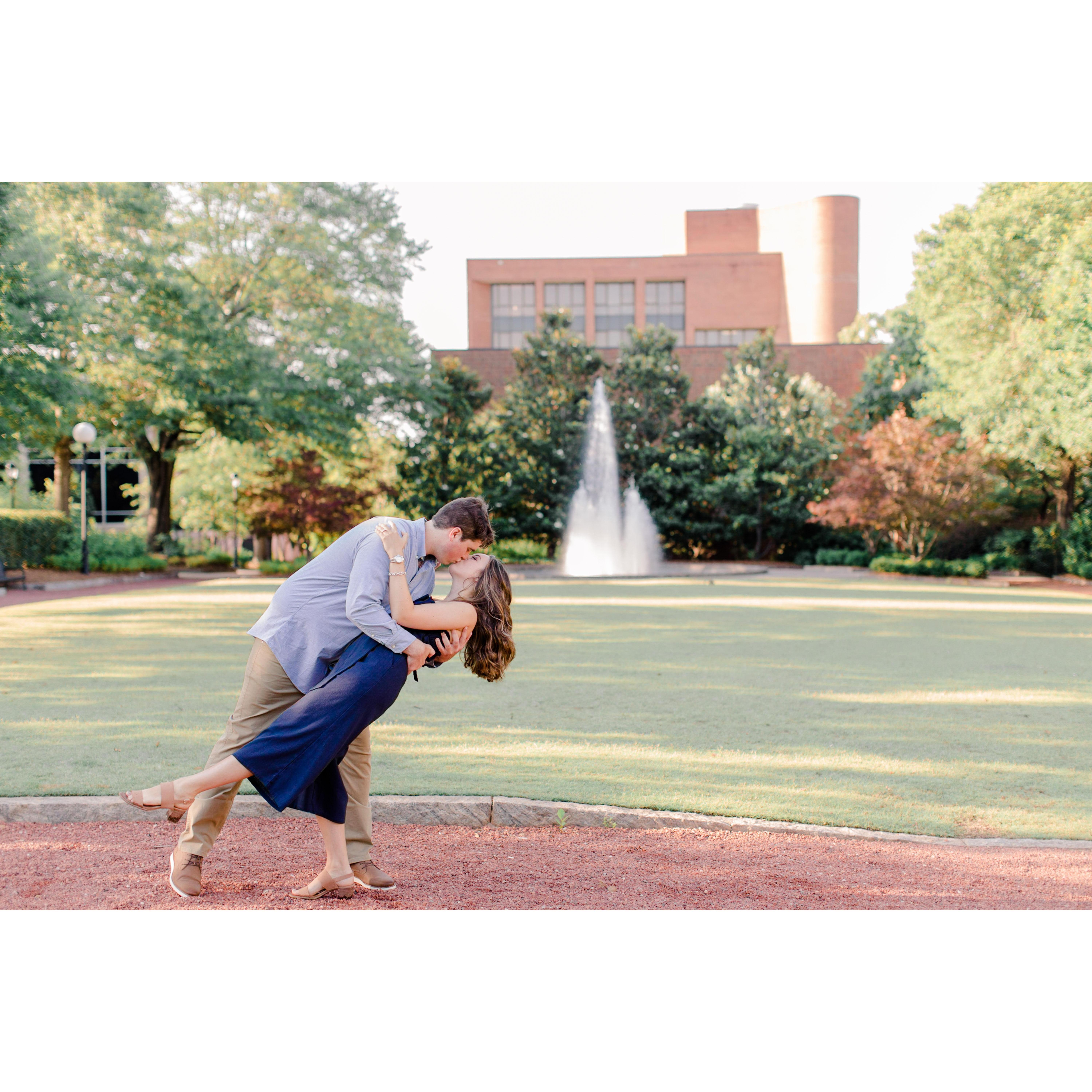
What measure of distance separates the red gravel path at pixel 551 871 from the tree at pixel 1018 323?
22568mm

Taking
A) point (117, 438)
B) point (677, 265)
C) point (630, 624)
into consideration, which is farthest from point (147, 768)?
point (677, 265)

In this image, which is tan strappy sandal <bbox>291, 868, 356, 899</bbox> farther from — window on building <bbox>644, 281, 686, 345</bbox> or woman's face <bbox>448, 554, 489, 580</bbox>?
window on building <bbox>644, 281, 686, 345</bbox>

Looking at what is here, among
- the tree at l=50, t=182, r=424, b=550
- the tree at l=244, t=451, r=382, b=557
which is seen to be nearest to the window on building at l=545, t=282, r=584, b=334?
the tree at l=50, t=182, r=424, b=550

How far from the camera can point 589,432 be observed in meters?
38.0

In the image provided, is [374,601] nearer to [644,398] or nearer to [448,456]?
[448,456]

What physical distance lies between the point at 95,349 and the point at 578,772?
81.6ft

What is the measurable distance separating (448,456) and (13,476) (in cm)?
1553

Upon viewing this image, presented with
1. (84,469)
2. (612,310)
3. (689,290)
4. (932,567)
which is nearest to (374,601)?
(84,469)

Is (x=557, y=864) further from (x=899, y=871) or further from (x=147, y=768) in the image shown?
(x=147, y=768)

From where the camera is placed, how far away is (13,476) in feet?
121

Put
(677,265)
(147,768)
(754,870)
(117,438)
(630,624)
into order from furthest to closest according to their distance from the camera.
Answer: (677,265) → (117,438) → (630,624) → (147,768) → (754,870)

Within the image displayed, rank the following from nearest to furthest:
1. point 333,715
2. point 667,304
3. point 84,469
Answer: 1. point 333,715
2. point 84,469
3. point 667,304

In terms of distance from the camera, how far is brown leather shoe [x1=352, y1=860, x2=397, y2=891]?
14.0 ft

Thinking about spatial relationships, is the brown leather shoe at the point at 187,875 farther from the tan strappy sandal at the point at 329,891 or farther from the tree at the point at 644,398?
the tree at the point at 644,398
